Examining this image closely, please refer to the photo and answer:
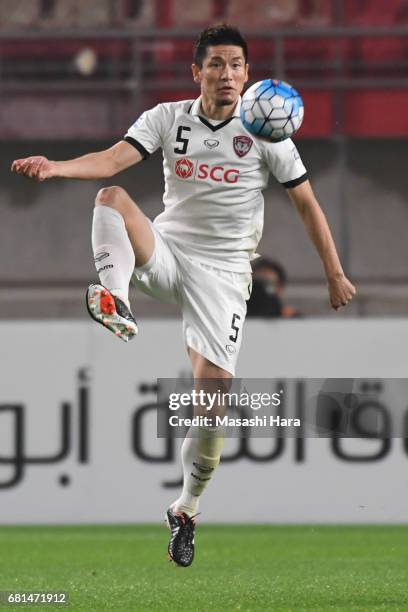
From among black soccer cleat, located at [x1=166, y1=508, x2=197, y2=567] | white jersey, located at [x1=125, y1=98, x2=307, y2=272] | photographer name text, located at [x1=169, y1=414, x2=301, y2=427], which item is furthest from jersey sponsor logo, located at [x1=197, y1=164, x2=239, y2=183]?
photographer name text, located at [x1=169, y1=414, x2=301, y2=427]

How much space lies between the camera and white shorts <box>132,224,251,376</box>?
6797 millimetres

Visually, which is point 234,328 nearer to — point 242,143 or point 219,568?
point 242,143

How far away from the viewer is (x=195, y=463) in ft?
22.8

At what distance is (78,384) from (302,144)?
273 cm

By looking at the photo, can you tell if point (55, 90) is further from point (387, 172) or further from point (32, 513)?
point (32, 513)

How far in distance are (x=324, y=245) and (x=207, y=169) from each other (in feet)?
2.03

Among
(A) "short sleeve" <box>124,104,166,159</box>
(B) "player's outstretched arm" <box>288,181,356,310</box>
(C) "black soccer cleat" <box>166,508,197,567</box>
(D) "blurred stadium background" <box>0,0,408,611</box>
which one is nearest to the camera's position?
(B) "player's outstretched arm" <box>288,181,356,310</box>

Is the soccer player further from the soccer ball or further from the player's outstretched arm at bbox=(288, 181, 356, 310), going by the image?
the soccer ball

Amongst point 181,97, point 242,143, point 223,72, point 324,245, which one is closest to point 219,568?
point 324,245

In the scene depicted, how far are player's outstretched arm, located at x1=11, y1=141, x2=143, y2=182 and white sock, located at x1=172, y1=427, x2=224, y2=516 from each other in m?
1.28

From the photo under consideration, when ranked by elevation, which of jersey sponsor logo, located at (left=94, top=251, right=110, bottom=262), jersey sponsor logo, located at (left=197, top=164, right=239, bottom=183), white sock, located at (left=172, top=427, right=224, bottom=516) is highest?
jersey sponsor logo, located at (left=197, top=164, right=239, bottom=183)

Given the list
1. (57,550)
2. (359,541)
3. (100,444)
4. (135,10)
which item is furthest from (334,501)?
(135,10)

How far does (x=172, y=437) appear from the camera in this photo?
10.4 meters

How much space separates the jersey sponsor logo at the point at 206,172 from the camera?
666 centimetres
